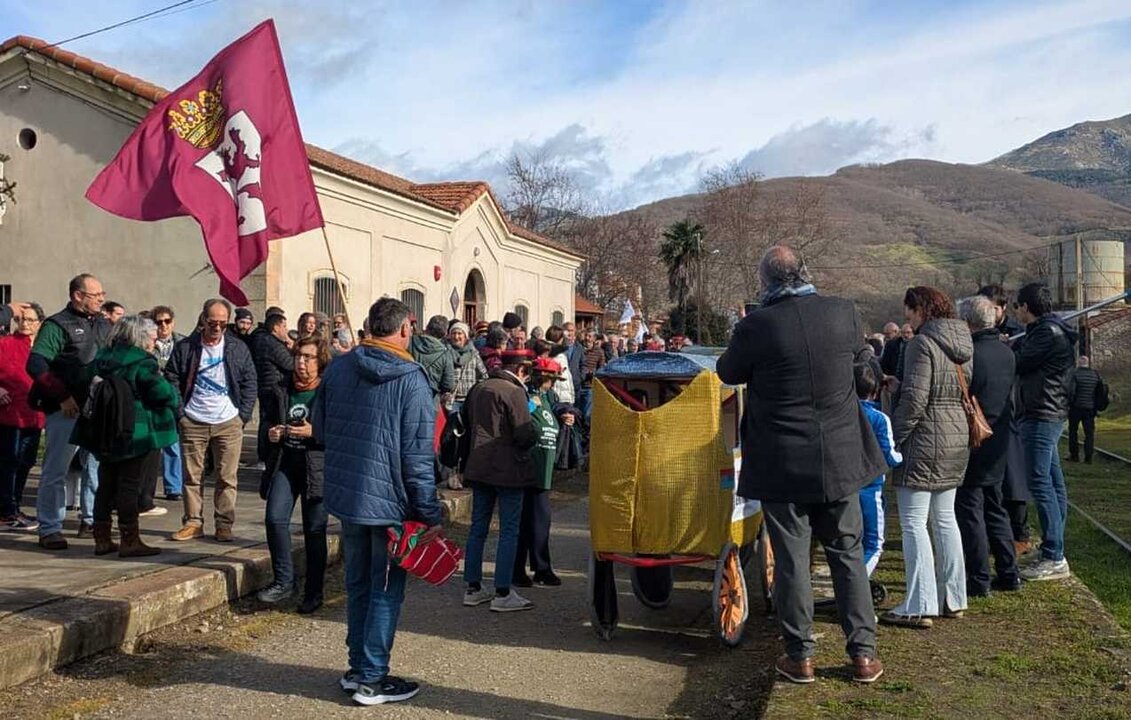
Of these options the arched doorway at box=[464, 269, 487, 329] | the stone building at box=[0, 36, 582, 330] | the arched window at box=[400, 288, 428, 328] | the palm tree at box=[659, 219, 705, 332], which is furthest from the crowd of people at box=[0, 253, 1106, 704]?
the palm tree at box=[659, 219, 705, 332]

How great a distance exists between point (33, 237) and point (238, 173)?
41.0ft

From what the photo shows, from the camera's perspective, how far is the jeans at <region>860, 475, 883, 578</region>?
689 centimetres

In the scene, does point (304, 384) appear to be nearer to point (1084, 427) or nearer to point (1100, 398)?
point (1100, 398)

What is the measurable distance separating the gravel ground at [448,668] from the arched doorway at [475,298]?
1890 centimetres

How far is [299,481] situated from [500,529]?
142 centimetres

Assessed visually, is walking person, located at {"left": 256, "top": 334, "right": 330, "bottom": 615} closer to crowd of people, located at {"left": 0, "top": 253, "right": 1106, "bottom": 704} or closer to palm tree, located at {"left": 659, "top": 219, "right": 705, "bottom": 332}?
crowd of people, located at {"left": 0, "top": 253, "right": 1106, "bottom": 704}

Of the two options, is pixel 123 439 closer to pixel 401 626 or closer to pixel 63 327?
pixel 63 327

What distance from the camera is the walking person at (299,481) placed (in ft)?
23.5

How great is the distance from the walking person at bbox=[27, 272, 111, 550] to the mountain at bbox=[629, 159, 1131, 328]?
65891 millimetres

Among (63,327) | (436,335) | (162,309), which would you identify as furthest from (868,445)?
(162,309)

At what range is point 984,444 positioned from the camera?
6844 millimetres

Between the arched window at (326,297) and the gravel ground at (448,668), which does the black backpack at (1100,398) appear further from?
the arched window at (326,297)

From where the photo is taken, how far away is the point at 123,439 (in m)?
7.35

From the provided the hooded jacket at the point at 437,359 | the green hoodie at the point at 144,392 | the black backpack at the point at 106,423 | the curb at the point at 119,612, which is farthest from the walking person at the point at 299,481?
the hooded jacket at the point at 437,359
